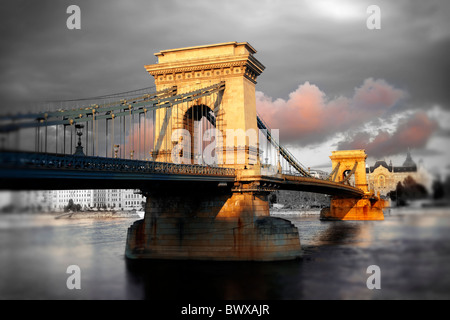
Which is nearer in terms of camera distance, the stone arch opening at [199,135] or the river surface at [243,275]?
the river surface at [243,275]

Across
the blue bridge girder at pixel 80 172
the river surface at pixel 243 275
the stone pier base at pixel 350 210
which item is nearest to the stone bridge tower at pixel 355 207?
the stone pier base at pixel 350 210

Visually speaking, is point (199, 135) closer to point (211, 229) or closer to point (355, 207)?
point (211, 229)

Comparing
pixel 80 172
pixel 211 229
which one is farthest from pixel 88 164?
pixel 211 229

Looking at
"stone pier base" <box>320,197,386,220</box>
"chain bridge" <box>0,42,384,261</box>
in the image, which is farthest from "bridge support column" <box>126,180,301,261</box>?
"stone pier base" <box>320,197,386,220</box>

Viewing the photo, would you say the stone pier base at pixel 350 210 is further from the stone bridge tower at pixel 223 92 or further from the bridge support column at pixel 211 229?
the bridge support column at pixel 211 229

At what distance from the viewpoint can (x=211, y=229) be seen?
114 feet

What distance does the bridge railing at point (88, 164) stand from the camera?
17656 mm

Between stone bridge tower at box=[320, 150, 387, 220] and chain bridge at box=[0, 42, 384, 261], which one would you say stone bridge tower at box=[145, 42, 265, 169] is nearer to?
chain bridge at box=[0, 42, 384, 261]

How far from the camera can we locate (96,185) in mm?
25859

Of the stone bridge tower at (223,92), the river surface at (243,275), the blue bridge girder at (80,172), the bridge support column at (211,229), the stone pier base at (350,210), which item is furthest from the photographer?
the stone pier base at (350,210)

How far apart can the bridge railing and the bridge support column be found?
4.00m

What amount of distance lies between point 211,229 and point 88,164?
1456cm

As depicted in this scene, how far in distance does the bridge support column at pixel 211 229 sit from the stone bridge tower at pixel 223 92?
3.53m

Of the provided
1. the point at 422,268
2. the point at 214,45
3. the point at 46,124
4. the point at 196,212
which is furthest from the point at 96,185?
the point at 422,268
